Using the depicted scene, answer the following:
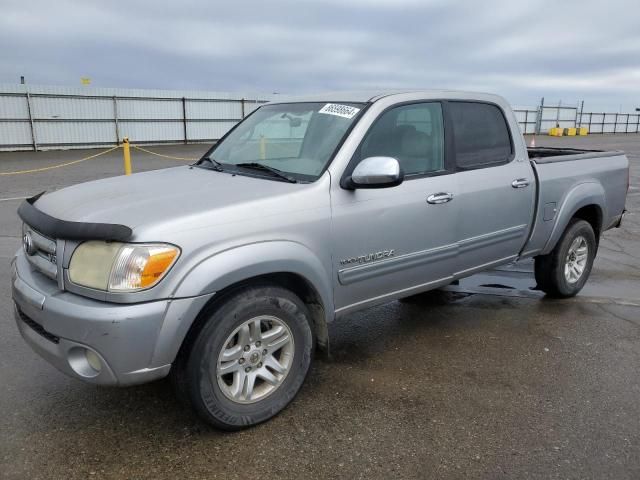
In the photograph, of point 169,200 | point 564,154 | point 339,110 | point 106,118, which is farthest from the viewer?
point 106,118

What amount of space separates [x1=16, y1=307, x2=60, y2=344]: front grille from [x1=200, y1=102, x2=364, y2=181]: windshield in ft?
4.92

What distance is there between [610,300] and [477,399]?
2.64 m

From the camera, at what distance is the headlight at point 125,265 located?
248 cm

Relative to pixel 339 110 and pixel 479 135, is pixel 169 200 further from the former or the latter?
pixel 479 135

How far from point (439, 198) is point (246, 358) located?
1696 mm

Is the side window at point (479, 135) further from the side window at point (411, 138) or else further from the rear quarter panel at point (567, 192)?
the rear quarter panel at point (567, 192)

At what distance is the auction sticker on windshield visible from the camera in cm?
354

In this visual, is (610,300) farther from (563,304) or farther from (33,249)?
(33,249)

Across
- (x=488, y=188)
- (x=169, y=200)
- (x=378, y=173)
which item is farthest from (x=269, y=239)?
(x=488, y=188)

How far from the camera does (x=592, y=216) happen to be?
5.32 m

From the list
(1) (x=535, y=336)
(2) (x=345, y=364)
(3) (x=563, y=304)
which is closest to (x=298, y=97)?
(2) (x=345, y=364)

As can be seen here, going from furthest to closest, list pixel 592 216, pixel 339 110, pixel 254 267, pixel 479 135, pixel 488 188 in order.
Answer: pixel 592 216
pixel 479 135
pixel 488 188
pixel 339 110
pixel 254 267

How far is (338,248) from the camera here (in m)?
3.18

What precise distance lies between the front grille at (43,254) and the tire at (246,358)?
0.79 metres
